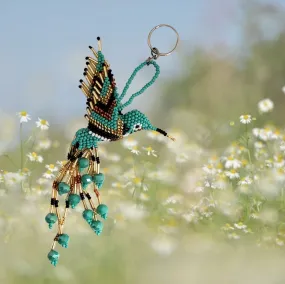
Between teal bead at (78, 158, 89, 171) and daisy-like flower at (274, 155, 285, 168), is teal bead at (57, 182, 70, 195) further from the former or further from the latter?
daisy-like flower at (274, 155, 285, 168)

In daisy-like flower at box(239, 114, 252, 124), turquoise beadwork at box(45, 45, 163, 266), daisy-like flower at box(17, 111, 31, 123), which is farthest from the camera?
daisy-like flower at box(239, 114, 252, 124)

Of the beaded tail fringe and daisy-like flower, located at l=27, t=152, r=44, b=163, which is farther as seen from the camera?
daisy-like flower, located at l=27, t=152, r=44, b=163

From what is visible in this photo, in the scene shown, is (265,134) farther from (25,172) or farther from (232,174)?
(25,172)

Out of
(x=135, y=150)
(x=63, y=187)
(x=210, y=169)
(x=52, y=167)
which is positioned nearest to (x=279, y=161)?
(x=210, y=169)

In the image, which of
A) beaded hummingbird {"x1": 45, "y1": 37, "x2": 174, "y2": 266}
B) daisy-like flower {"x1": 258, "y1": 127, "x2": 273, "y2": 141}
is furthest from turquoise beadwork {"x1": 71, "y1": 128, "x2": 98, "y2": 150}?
daisy-like flower {"x1": 258, "y1": 127, "x2": 273, "y2": 141}

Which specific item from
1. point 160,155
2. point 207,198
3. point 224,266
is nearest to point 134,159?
point 160,155

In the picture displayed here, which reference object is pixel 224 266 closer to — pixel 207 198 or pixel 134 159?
pixel 207 198

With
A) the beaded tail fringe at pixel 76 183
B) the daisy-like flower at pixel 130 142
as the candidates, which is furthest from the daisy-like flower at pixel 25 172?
the beaded tail fringe at pixel 76 183

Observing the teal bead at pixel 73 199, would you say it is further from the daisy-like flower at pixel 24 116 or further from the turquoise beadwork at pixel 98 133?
the daisy-like flower at pixel 24 116
